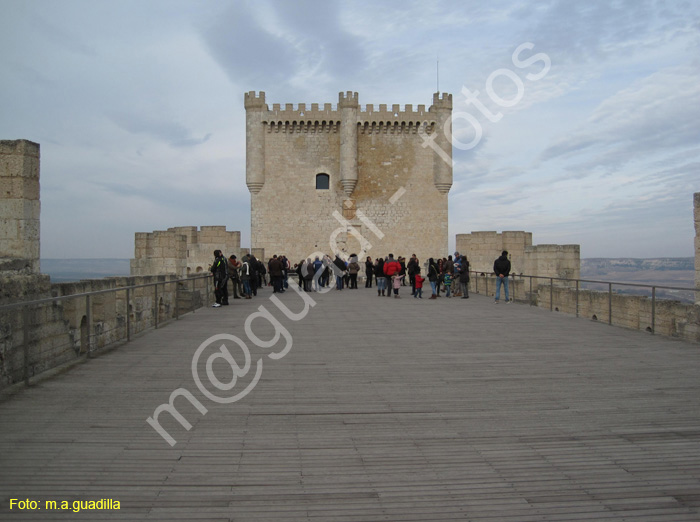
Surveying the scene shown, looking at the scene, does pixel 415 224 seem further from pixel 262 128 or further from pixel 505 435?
pixel 505 435

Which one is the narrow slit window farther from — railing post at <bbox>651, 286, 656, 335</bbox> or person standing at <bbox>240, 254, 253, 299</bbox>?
railing post at <bbox>651, 286, 656, 335</bbox>

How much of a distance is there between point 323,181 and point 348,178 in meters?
1.61

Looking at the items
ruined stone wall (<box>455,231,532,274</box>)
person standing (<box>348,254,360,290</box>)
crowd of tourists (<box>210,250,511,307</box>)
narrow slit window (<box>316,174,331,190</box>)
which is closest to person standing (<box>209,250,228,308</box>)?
crowd of tourists (<box>210,250,511,307</box>)

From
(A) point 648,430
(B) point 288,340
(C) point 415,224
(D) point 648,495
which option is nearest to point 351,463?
(D) point 648,495

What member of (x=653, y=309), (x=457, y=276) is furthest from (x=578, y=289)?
(x=457, y=276)

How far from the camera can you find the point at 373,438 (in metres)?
4.37

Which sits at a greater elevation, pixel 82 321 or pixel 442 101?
pixel 442 101

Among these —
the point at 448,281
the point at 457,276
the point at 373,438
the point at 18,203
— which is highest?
the point at 18,203

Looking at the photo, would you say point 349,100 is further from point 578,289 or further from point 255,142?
point 578,289

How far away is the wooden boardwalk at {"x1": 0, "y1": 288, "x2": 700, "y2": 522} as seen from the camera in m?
3.29

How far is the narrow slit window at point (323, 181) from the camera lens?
111 ft

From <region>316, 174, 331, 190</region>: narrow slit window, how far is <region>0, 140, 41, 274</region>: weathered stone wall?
1027 inches

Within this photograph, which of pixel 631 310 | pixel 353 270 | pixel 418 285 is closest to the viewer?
pixel 631 310

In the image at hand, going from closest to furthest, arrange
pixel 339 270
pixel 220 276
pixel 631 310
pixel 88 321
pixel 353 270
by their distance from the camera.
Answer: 1. pixel 88 321
2. pixel 631 310
3. pixel 220 276
4. pixel 339 270
5. pixel 353 270
